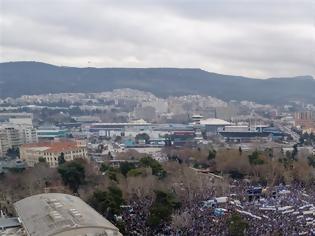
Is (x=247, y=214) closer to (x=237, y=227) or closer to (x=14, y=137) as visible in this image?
(x=237, y=227)

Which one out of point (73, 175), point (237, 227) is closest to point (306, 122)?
point (73, 175)

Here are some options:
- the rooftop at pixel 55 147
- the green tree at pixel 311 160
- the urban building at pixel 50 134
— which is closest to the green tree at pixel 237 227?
the green tree at pixel 311 160

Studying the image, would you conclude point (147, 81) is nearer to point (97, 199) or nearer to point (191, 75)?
point (191, 75)

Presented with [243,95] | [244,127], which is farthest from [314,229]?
[243,95]

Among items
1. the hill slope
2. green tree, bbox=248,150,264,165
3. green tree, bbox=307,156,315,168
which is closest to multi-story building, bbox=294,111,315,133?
green tree, bbox=307,156,315,168

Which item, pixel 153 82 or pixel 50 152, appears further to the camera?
pixel 153 82

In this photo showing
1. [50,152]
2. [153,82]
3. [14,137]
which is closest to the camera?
[50,152]
